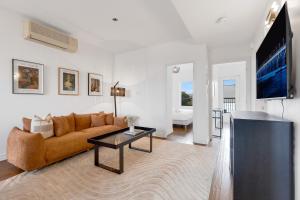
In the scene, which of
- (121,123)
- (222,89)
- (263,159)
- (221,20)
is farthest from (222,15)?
(222,89)

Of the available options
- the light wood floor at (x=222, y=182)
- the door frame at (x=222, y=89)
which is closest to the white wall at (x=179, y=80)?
the door frame at (x=222, y=89)

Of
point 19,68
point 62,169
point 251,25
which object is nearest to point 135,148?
point 62,169

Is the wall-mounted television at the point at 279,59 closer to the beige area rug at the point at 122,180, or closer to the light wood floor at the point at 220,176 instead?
the light wood floor at the point at 220,176

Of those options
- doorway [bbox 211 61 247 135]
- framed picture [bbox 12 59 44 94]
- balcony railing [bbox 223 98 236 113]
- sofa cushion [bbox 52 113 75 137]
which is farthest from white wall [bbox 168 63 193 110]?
framed picture [bbox 12 59 44 94]

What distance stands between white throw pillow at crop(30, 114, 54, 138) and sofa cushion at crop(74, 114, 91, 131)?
26.2 inches

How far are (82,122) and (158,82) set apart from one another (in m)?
2.37

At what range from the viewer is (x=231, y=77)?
6508 mm

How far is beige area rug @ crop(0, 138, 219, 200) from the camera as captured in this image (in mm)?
1803

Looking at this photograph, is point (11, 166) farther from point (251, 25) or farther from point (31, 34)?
point (251, 25)

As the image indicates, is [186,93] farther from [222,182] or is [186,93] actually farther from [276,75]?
[276,75]

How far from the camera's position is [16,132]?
245 centimetres

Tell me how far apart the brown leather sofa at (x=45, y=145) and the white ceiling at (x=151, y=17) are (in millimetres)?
2141

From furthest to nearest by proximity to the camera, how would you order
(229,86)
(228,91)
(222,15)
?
(228,91) < (229,86) < (222,15)

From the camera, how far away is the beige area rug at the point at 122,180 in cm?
180
